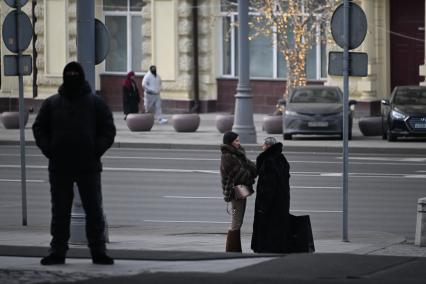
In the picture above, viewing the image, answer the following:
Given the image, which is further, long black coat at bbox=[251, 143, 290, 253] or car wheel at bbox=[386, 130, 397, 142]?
car wheel at bbox=[386, 130, 397, 142]

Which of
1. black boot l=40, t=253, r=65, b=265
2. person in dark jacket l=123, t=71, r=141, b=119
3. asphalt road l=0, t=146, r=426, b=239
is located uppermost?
person in dark jacket l=123, t=71, r=141, b=119

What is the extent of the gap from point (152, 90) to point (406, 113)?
400 inches

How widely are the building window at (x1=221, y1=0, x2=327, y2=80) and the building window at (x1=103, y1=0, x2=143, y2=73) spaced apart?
299 centimetres

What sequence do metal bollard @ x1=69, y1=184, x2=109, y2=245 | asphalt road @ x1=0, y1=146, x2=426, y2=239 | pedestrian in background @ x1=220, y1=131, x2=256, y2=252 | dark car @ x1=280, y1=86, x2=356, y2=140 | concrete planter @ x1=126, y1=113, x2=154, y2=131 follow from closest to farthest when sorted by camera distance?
1. metal bollard @ x1=69, y1=184, x2=109, y2=245
2. pedestrian in background @ x1=220, y1=131, x2=256, y2=252
3. asphalt road @ x1=0, y1=146, x2=426, y2=239
4. dark car @ x1=280, y1=86, x2=356, y2=140
5. concrete planter @ x1=126, y1=113, x2=154, y2=131

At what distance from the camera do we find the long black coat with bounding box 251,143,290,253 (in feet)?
53.3

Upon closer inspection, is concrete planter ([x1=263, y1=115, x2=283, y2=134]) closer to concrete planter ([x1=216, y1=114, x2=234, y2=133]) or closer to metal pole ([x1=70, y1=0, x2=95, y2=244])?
concrete planter ([x1=216, y1=114, x2=234, y2=133])

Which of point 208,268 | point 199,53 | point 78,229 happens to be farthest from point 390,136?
point 208,268

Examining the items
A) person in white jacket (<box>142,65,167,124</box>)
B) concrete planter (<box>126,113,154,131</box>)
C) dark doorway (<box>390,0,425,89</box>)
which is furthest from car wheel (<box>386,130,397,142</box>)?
person in white jacket (<box>142,65,167,124</box>)

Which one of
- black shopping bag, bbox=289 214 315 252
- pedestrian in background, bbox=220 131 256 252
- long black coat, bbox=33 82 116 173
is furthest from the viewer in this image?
pedestrian in background, bbox=220 131 256 252

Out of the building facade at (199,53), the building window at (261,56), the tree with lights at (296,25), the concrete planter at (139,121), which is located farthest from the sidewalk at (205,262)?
the building window at (261,56)

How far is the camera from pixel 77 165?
519 inches

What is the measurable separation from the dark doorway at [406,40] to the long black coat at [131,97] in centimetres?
723

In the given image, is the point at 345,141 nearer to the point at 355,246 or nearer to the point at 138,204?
the point at 355,246

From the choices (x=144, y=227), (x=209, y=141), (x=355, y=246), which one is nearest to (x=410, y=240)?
(x=355, y=246)
